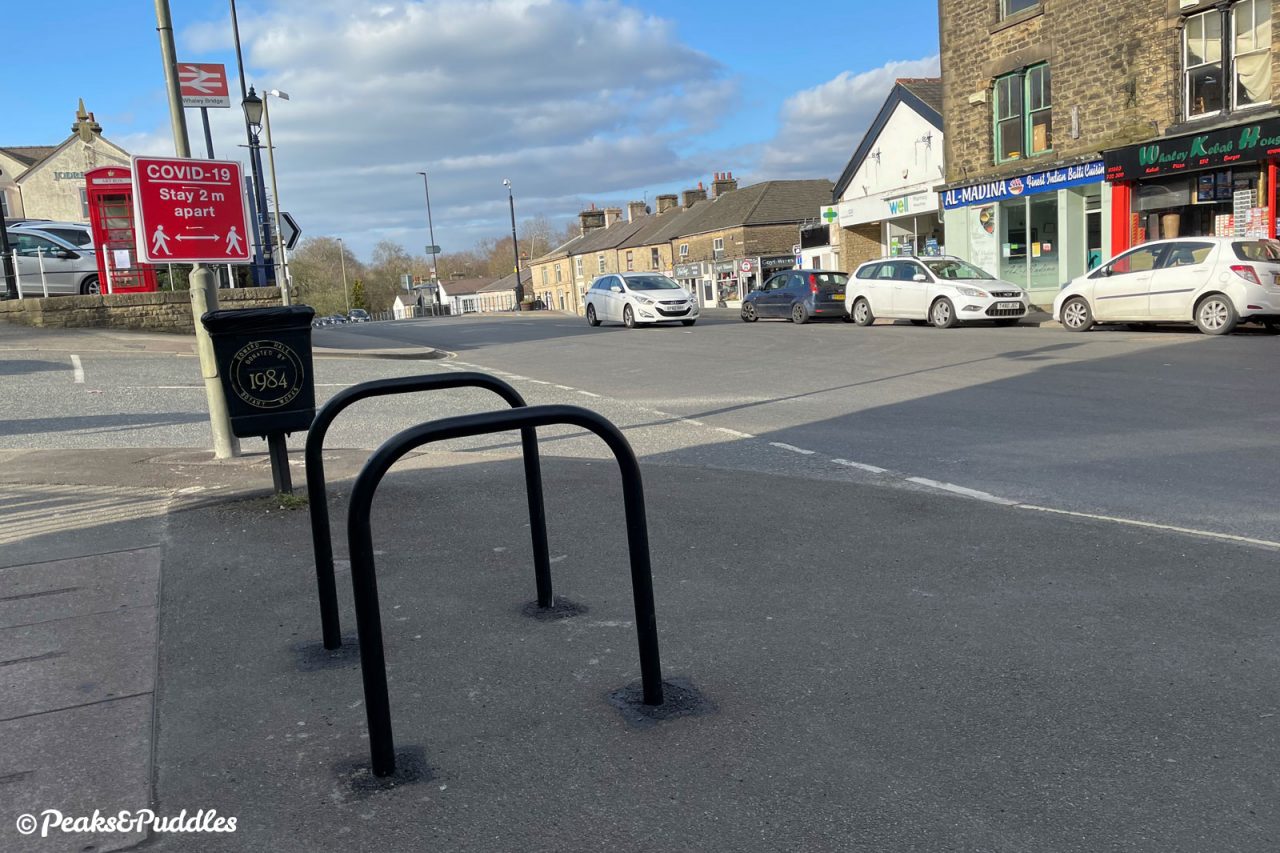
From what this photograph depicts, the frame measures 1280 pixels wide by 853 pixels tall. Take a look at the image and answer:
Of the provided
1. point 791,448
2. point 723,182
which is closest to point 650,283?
point 791,448

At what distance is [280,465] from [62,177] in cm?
5849

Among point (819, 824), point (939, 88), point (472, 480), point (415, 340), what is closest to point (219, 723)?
point (819, 824)

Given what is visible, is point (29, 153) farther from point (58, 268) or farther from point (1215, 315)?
point (1215, 315)

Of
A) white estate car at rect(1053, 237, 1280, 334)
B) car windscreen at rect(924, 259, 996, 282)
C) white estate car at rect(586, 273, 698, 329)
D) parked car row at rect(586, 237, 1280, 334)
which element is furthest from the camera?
white estate car at rect(586, 273, 698, 329)

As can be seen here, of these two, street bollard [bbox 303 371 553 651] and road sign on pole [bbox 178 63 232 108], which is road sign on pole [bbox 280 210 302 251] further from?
street bollard [bbox 303 371 553 651]

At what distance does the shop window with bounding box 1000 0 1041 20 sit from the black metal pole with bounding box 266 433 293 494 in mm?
25036

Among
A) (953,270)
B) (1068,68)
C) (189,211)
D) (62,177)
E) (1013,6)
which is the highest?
(62,177)

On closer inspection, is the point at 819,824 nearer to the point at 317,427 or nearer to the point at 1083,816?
the point at 1083,816

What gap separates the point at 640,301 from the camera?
24750mm

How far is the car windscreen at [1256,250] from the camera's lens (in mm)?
15617

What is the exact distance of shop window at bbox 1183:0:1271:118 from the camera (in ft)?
65.3

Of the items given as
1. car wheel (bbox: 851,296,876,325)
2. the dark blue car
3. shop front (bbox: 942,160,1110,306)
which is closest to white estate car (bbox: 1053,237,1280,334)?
car wheel (bbox: 851,296,876,325)

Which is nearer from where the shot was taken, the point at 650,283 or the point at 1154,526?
the point at 1154,526

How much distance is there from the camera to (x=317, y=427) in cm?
389
